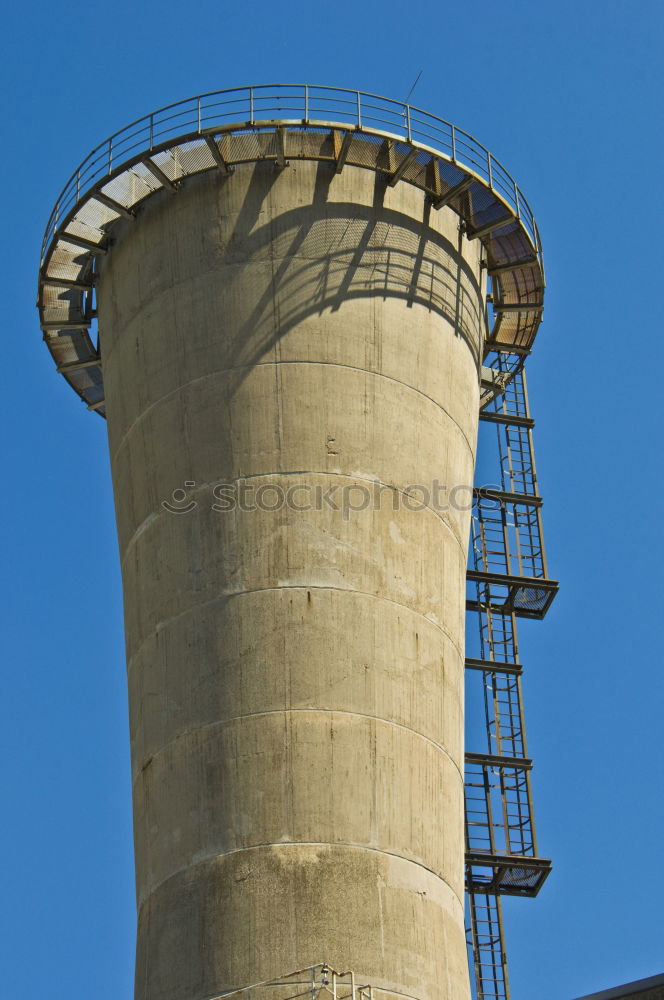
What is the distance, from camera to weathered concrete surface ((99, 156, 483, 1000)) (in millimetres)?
22203

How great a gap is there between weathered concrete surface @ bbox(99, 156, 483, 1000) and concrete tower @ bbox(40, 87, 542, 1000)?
0.12ft

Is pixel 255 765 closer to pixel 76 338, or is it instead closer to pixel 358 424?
pixel 358 424

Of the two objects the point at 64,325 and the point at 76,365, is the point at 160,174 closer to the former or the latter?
the point at 64,325

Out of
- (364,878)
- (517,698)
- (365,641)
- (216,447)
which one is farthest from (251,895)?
(517,698)

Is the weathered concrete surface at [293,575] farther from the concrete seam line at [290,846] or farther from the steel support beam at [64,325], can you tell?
the steel support beam at [64,325]

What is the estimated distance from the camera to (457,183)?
2697 centimetres

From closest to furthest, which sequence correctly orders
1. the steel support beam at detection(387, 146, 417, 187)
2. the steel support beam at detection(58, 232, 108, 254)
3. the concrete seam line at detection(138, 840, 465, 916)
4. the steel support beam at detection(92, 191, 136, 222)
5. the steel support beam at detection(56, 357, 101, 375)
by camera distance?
the concrete seam line at detection(138, 840, 465, 916) → the steel support beam at detection(387, 146, 417, 187) → the steel support beam at detection(92, 191, 136, 222) → the steel support beam at detection(58, 232, 108, 254) → the steel support beam at detection(56, 357, 101, 375)

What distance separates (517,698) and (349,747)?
7853 mm

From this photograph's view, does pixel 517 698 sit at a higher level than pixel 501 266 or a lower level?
lower

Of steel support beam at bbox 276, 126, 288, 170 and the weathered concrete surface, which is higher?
steel support beam at bbox 276, 126, 288, 170

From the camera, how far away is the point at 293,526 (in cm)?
Answer: 2380

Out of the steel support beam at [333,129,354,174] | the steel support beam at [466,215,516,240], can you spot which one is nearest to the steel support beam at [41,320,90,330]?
the steel support beam at [333,129,354,174]

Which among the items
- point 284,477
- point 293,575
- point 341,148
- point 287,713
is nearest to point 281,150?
point 341,148

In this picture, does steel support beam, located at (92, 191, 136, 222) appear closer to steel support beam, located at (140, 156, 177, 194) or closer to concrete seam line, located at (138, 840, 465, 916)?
steel support beam, located at (140, 156, 177, 194)
